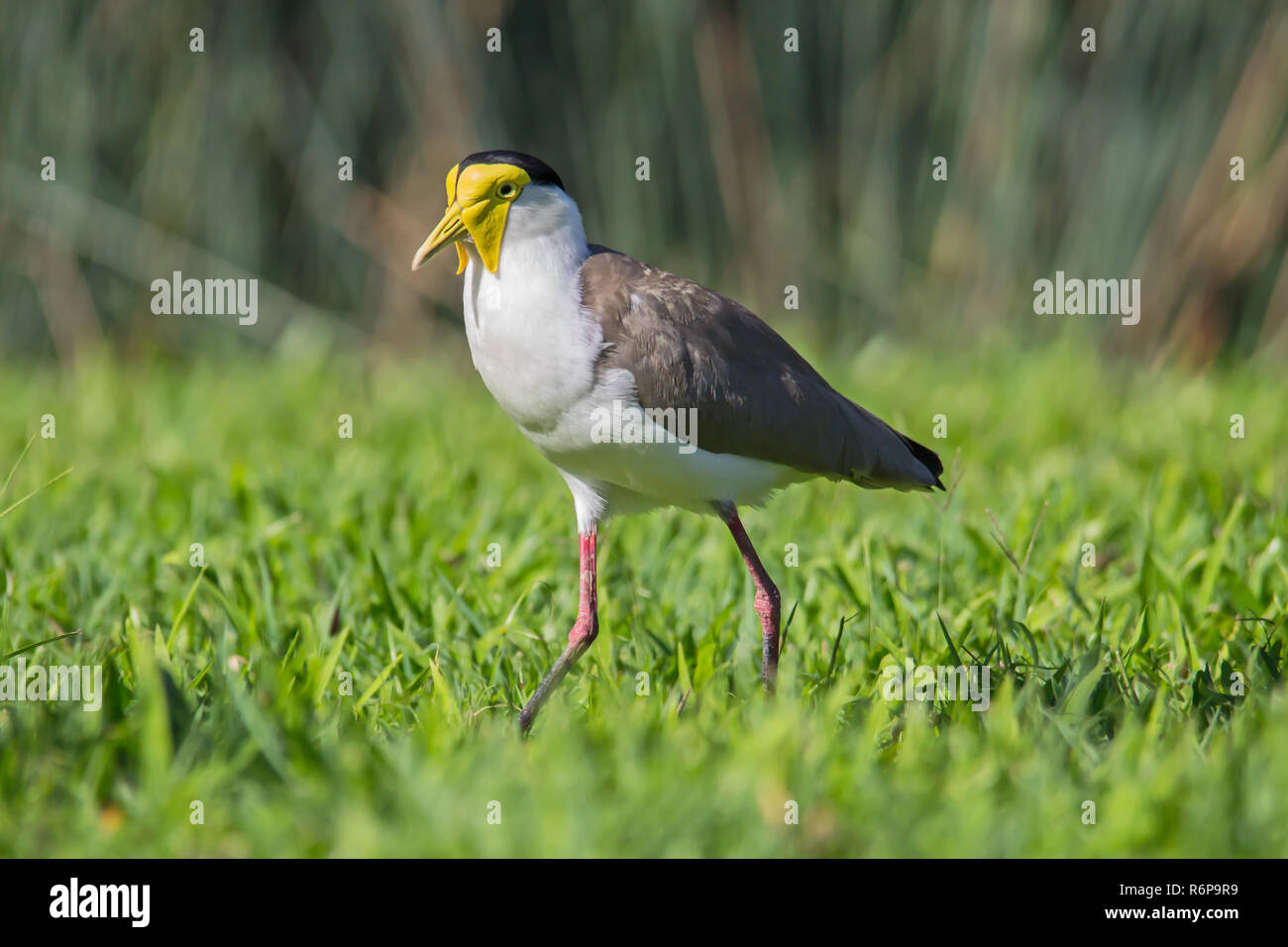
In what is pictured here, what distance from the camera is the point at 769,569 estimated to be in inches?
168

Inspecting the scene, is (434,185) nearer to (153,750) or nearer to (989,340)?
(989,340)

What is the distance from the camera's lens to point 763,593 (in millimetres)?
3490

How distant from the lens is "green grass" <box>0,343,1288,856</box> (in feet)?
7.57

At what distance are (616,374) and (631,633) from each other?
81 centimetres

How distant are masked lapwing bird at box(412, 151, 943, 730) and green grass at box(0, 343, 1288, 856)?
1.29 ft
